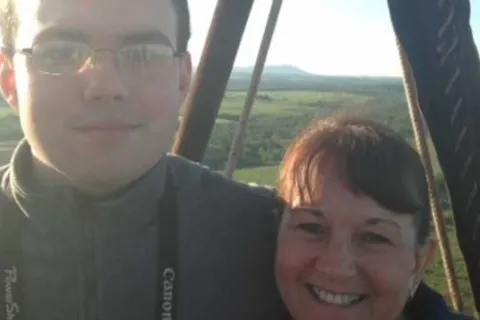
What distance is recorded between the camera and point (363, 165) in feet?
5.30

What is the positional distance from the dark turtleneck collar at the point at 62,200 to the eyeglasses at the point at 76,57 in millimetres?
205

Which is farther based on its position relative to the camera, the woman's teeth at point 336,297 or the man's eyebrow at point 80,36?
the woman's teeth at point 336,297

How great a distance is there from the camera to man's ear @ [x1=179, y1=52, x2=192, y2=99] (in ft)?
5.08

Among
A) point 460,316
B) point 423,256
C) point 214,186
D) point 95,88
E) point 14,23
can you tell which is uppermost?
point 14,23

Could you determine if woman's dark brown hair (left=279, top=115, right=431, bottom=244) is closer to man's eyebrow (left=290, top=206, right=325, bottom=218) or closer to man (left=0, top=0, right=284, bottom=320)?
man's eyebrow (left=290, top=206, right=325, bottom=218)

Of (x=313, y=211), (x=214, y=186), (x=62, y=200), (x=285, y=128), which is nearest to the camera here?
(x=62, y=200)

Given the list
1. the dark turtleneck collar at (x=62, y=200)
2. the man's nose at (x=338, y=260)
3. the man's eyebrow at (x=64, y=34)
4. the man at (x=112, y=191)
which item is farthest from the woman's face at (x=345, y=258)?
the man's eyebrow at (x=64, y=34)

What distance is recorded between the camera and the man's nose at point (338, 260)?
157 cm

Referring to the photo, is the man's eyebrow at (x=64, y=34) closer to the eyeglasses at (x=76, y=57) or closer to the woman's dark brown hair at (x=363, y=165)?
the eyeglasses at (x=76, y=57)

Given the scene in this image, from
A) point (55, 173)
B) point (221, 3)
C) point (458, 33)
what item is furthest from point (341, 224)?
point (221, 3)

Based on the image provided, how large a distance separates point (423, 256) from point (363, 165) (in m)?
0.23

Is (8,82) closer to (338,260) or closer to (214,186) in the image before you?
(214,186)

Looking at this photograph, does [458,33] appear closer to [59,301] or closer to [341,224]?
[341,224]

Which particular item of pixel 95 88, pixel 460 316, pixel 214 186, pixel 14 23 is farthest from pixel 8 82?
pixel 460 316
